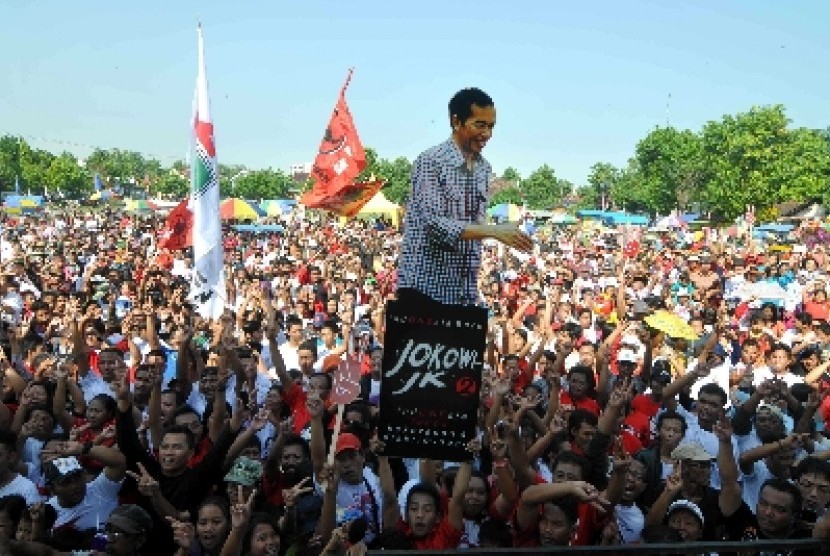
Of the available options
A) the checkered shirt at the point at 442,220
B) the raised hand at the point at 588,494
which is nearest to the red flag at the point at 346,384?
the checkered shirt at the point at 442,220

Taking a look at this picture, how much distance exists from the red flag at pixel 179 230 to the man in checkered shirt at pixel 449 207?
7.64 m

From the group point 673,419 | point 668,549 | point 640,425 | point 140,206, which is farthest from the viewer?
point 140,206

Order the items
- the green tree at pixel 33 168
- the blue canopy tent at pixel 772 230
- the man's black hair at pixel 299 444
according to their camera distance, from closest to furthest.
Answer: the man's black hair at pixel 299 444, the blue canopy tent at pixel 772 230, the green tree at pixel 33 168

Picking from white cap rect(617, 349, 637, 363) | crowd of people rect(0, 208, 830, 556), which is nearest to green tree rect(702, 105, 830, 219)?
crowd of people rect(0, 208, 830, 556)

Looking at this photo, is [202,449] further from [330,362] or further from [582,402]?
[582,402]

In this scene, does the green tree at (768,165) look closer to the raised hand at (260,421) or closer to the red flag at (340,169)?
the red flag at (340,169)

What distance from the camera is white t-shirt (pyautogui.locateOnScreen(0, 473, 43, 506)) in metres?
4.76

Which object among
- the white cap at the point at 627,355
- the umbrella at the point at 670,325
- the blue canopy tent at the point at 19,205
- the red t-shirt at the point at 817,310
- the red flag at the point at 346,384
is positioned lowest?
the white cap at the point at 627,355

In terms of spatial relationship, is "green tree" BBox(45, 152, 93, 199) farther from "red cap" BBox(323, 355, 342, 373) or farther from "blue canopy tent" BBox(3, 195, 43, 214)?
"red cap" BBox(323, 355, 342, 373)

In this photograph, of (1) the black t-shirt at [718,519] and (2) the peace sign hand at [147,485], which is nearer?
(2) the peace sign hand at [147,485]

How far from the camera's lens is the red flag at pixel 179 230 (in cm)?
1101

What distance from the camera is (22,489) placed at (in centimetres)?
482

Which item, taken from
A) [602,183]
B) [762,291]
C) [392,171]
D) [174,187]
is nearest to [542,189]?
[602,183]

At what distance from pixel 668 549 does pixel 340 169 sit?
27.4ft
